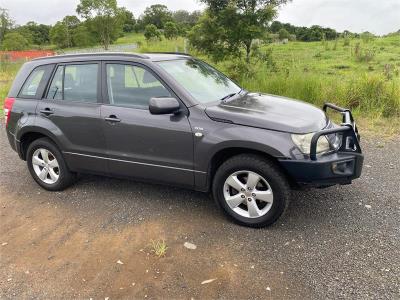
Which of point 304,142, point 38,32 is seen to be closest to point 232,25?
point 304,142

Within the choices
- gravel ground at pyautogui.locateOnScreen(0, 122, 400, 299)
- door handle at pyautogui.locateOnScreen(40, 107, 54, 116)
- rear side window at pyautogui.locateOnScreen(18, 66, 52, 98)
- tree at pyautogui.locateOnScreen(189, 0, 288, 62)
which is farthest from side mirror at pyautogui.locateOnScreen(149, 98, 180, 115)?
tree at pyautogui.locateOnScreen(189, 0, 288, 62)

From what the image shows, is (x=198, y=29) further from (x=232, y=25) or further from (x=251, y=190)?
(x=251, y=190)

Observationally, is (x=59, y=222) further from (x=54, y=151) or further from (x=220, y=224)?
(x=220, y=224)

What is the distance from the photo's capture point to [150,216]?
421 cm

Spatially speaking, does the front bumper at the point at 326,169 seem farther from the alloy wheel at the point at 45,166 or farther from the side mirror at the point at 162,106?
the alloy wheel at the point at 45,166

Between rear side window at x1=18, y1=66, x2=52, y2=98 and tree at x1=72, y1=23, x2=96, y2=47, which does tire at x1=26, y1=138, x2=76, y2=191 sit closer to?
rear side window at x1=18, y1=66, x2=52, y2=98

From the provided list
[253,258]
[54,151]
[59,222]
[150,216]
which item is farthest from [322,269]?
[54,151]

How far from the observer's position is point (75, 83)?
4590 millimetres

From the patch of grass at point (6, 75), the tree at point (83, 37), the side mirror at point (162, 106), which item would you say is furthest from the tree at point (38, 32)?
the side mirror at point (162, 106)

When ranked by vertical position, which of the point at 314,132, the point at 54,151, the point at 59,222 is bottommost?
the point at 59,222

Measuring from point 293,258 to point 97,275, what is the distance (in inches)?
65.5

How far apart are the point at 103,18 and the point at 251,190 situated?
148 feet

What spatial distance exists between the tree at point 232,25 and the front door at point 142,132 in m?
6.35

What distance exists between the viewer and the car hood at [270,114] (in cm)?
363
